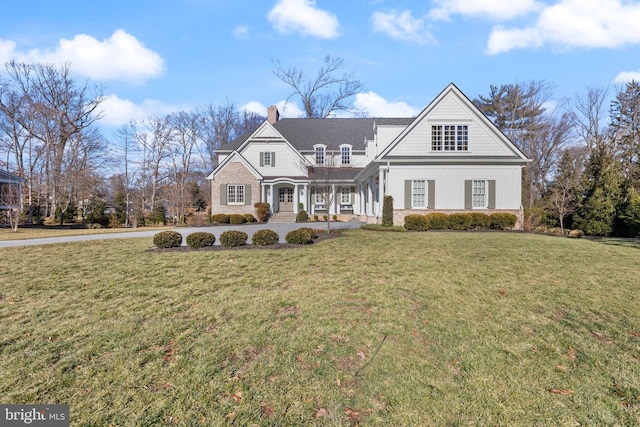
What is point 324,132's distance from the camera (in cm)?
3120

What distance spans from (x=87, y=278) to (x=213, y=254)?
320 cm

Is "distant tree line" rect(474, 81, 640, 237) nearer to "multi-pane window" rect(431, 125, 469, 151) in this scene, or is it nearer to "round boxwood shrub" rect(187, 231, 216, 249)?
"multi-pane window" rect(431, 125, 469, 151)

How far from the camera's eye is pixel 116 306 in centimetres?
544

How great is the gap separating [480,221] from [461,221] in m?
1.32

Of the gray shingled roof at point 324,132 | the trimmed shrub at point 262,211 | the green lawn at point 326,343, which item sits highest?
the gray shingled roof at point 324,132

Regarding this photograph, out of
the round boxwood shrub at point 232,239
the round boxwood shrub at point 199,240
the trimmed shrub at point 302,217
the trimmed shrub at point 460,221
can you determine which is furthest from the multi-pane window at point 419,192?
the round boxwood shrub at point 199,240

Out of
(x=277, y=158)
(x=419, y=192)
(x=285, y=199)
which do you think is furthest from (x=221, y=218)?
(x=419, y=192)

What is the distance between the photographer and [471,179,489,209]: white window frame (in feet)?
60.1

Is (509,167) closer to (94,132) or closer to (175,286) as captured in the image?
(175,286)

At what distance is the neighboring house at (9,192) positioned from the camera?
22.5 metres

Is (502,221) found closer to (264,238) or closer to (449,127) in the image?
(449,127)

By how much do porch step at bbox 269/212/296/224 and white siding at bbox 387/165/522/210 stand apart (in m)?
9.43

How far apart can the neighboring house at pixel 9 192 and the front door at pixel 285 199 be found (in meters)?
18.5

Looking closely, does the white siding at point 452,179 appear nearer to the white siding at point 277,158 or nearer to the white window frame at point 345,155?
the white window frame at point 345,155
